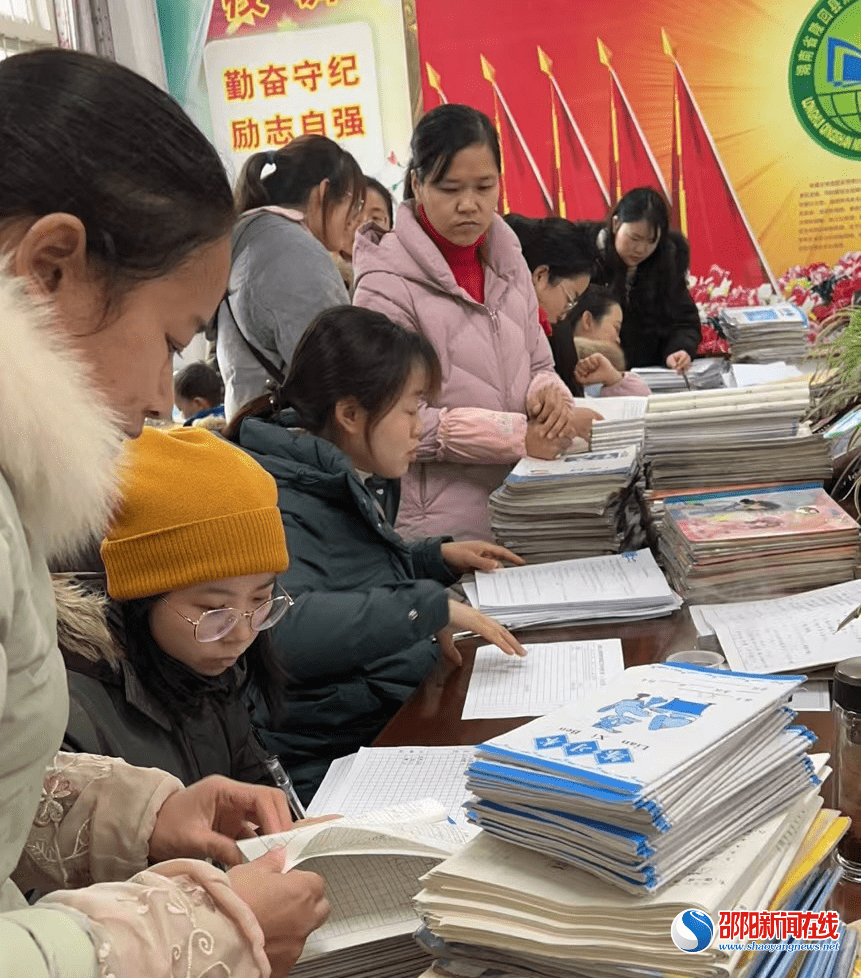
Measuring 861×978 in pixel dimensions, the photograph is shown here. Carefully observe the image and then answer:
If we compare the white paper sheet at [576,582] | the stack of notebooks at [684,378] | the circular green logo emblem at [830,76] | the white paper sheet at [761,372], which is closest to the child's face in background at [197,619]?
the white paper sheet at [576,582]

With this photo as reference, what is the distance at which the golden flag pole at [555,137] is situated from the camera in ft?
16.4

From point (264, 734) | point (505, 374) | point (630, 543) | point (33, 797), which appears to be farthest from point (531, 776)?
point (505, 374)

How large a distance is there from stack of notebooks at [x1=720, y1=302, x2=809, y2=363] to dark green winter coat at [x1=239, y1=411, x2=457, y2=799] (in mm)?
2548

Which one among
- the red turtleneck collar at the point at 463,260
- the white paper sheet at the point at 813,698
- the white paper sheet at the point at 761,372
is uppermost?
the red turtleneck collar at the point at 463,260

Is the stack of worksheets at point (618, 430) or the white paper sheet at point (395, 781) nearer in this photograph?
the white paper sheet at point (395, 781)

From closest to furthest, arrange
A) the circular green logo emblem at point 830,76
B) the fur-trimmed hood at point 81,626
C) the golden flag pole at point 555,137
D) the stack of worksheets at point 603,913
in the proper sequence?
the stack of worksheets at point 603,913 < the fur-trimmed hood at point 81,626 < the circular green logo emblem at point 830,76 < the golden flag pole at point 555,137

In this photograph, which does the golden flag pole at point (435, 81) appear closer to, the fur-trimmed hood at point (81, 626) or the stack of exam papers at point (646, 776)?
the fur-trimmed hood at point (81, 626)

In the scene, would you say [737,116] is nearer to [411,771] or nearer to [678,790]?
[411,771]

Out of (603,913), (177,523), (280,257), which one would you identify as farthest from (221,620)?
(280,257)

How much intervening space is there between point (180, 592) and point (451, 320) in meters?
1.24

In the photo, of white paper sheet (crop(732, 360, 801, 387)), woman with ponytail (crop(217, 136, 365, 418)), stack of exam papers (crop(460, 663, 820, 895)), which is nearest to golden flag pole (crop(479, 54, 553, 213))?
white paper sheet (crop(732, 360, 801, 387))

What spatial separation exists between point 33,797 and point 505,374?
1.96m

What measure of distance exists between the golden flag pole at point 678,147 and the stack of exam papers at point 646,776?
14.6ft

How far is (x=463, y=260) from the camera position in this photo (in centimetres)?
254
